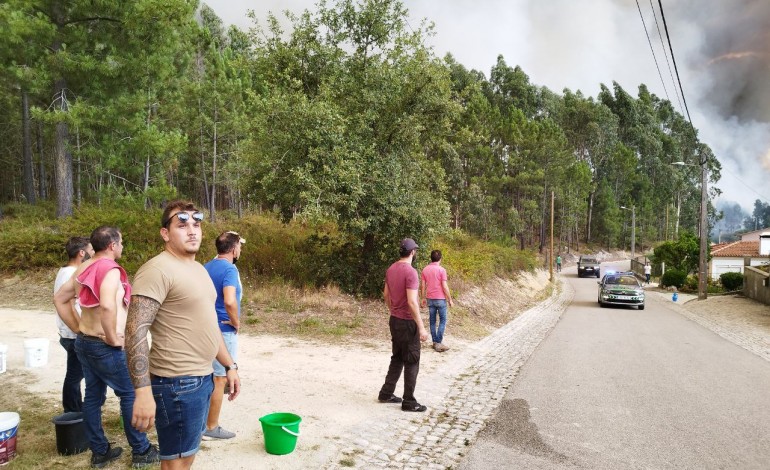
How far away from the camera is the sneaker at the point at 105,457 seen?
4.44m

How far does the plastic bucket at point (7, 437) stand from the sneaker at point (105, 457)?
25.5 inches

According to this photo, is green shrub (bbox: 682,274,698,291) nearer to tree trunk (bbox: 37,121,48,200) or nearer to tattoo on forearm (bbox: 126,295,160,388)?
tattoo on forearm (bbox: 126,295,160,388)

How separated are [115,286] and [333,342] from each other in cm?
705

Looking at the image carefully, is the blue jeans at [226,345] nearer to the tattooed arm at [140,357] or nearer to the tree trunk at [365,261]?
the tattooed arm at [140,357]

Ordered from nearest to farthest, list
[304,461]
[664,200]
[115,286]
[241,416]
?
[115,286] → [304,461] → [241,416] → [664,200]

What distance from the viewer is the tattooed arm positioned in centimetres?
280

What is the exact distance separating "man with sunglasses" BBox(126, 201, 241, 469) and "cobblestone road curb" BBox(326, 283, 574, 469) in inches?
82.8

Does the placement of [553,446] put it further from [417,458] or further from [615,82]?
[615,82]

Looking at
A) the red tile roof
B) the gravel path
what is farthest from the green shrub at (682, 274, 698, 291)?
the gravel path

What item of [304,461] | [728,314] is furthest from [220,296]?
[728,314]

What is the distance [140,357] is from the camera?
2832mm

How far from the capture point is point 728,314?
20078 mm

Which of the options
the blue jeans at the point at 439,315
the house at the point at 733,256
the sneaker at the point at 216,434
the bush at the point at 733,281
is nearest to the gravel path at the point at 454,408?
the blue jeans at the point at 439,315

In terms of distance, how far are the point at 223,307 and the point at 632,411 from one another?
5.30 m
